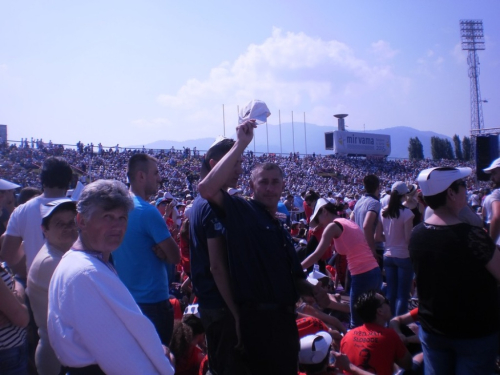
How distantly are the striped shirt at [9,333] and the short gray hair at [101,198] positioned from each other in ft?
2.85

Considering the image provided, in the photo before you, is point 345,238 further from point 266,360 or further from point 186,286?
point 266,360

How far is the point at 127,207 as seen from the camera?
191cm

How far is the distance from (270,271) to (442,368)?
1252 mm

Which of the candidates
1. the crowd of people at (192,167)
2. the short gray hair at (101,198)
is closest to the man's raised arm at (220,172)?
the short gray hair at (101,198)

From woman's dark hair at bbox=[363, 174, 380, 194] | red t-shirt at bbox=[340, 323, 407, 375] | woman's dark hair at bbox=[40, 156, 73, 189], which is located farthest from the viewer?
woman's dark hair at bbox=[363, 174, 380, 194]

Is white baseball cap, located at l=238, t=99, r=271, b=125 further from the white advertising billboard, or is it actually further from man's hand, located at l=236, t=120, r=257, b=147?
the white advertising billboard

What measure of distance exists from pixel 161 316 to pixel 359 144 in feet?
163

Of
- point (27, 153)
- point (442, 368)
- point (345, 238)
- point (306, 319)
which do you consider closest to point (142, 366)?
point (442, 368)

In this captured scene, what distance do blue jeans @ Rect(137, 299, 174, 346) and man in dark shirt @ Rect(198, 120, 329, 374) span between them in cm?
100

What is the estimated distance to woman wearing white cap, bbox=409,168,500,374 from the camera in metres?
2.56

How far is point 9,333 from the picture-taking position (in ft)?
7.91

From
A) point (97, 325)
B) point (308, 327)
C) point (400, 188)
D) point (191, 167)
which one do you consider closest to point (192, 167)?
point (191, 167)

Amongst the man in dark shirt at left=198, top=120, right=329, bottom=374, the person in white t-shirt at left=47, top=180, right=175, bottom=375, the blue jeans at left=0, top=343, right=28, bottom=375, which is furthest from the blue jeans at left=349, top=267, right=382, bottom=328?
the person in white t-shirt at left=47, top=180, right=175, bottom=375

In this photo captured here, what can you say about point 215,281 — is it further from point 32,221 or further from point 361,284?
point 361,284
